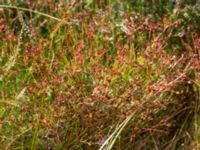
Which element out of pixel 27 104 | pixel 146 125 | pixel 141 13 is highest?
pixel 141 13

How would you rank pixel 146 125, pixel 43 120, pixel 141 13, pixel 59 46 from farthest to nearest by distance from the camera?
1. pixel 141 13
2. pixel 59 46
3. pixel 146 125
4. pixel 43 120

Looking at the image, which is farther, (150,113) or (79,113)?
(150,113)

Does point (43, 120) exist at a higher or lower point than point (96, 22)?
lower

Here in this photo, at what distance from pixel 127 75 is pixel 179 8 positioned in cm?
76

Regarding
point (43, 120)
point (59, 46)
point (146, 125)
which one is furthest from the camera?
point (59, 46)

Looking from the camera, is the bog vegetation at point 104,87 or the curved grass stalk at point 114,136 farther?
the bog vegetation at point 104,87

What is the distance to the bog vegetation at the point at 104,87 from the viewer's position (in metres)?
3.44

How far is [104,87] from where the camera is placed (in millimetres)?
3525

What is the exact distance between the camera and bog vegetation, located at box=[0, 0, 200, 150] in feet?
11.3

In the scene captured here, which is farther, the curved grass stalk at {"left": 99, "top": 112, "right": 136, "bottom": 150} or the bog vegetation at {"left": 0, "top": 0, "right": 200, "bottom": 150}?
the bog vegetation at {"left": 0, "top": 0, "right": 200, "bottom": 150}

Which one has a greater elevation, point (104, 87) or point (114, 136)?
point (104, 87)

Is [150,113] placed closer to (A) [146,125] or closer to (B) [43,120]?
(A) [146,125]

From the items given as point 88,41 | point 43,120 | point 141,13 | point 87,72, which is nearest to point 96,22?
point 88,41

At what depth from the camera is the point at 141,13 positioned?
14.7 feet
